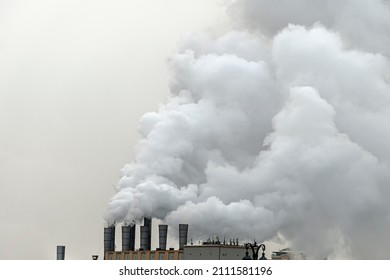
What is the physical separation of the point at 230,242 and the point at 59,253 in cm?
3220

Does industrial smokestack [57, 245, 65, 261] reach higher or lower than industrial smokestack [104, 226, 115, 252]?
lower

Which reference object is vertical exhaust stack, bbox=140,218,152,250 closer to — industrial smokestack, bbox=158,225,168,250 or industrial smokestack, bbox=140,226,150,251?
industrial smokestack, bbox=140,226,150,251

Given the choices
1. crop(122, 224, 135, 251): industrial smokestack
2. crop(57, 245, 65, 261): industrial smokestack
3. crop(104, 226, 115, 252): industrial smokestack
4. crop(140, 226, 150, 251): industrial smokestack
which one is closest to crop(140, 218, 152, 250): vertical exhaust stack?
crop(140, 226, 150, 251): industrial smokestack

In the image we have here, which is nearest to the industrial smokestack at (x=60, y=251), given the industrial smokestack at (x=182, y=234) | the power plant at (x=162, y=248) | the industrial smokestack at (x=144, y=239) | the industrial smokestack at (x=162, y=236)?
the power plant at (x=162, y=248)

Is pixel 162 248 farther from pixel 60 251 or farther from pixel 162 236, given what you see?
pixel 60 251

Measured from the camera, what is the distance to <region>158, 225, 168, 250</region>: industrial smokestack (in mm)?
112750

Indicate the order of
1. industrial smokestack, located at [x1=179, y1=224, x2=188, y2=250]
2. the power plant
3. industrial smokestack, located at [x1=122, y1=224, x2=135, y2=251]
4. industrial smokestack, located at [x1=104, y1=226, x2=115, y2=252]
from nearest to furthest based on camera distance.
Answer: the power plant, industrial smokestack, located at [x1=179, y1=224, x2=188, y2=250], industrial smokestack, located at [x1=122, y1=224, x2=135, y2=251], industrial smokestack, located at [x1=104, y1=226, x2=115, y2=252]

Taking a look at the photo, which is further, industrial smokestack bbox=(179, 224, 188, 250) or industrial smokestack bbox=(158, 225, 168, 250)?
industrial smokestack bbox=(158, 225, 168, 250)

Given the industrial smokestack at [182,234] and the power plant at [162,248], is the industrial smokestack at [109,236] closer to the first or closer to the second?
the power plant at [162,248]

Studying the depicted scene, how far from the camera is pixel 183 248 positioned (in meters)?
103

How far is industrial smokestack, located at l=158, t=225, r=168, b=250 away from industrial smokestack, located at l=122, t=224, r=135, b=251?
6635 mm

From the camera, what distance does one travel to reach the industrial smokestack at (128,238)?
118 metres

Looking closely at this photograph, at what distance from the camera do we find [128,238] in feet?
389
